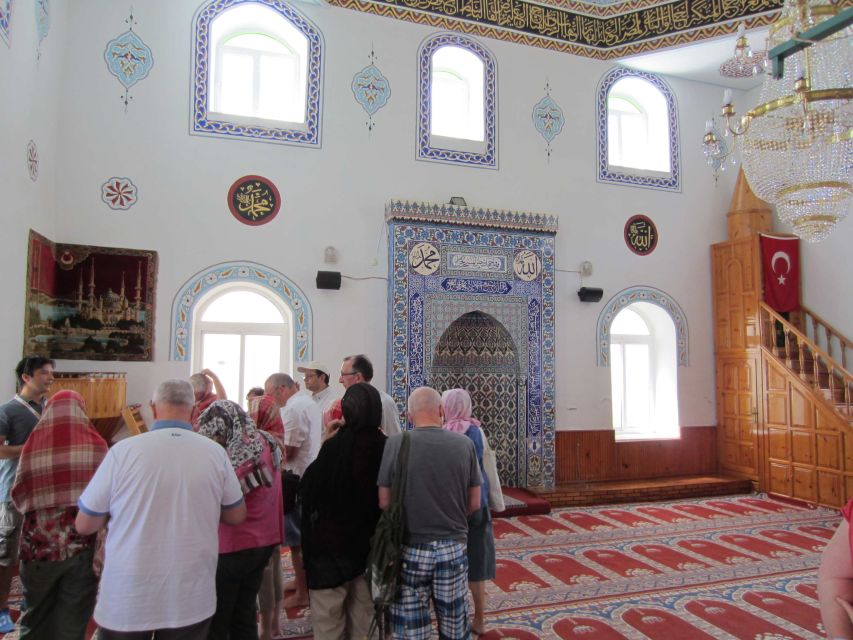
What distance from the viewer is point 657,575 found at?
3881 mm

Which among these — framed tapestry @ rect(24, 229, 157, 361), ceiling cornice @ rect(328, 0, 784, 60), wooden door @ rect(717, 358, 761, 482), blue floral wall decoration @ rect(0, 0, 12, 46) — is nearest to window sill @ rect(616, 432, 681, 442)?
wooden door @ rect(717, 358, 761, 482)

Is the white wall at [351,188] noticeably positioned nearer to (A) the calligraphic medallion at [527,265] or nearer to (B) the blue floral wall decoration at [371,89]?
(B) the blue floral wall decoration at [371,89]

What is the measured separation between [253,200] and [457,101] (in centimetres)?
254

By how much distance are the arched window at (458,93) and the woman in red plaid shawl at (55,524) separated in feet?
17.2

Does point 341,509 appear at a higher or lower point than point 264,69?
lower

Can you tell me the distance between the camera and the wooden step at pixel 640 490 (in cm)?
606

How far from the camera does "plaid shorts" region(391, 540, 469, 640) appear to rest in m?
2.07

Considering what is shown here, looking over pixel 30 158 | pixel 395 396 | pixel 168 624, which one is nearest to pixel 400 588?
pixel 168 624

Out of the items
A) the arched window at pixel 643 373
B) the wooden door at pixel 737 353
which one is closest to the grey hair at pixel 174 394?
the arched window at pixel 643 373

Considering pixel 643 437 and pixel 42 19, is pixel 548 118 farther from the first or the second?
pixel 42 19

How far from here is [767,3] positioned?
249 inches

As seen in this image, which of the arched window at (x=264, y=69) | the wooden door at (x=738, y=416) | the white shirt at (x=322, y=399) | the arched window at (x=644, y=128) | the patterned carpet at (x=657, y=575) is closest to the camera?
the patterned carpet at (x=657, y=575)

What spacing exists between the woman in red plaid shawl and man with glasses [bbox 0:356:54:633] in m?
0.90

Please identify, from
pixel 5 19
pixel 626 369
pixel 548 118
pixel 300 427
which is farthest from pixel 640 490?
pixel 5 19
